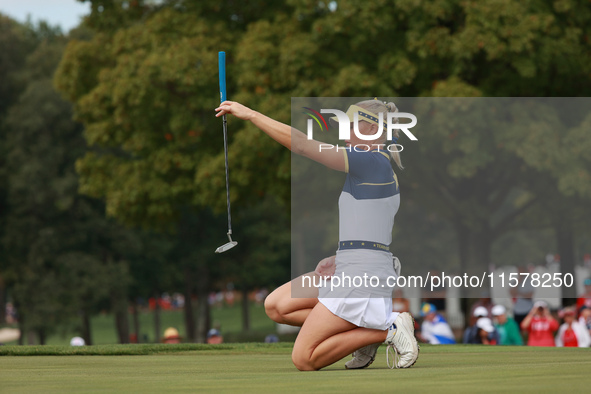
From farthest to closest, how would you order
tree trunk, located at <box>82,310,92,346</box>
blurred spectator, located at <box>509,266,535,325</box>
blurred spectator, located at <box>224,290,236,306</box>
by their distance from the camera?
blurred spectator, located at <box>224,290,236,306</box> → tree trunk, located at <box>82,310,92,346</box> → blurred spectator, located at <box>509,266,535,325</box>

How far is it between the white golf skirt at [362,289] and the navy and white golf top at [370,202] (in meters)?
0.12

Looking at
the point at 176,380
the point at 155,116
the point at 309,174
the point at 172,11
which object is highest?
the point at 172,11

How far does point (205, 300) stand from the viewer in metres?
33.3

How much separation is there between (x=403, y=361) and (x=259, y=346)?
130 inches

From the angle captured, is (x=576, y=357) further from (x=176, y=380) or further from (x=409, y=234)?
(x=409, y=234)

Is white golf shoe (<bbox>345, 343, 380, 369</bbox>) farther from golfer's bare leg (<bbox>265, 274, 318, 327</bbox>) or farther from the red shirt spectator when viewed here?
the red shirt spectator

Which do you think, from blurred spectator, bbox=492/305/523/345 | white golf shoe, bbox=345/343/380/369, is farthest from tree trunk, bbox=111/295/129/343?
white golf shoe, bbox=345/343/380/369

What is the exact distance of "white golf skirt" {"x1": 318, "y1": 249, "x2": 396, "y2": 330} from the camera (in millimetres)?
6477

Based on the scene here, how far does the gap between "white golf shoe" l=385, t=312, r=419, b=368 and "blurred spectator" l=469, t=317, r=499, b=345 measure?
7.78 m

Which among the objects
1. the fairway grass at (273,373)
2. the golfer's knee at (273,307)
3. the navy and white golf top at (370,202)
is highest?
the navy and white golf top at (370,202)

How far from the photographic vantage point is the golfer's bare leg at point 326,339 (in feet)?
21.1

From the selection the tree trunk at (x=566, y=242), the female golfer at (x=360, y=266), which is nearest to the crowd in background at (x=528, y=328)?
the tree trunk at (x=566, y=242)

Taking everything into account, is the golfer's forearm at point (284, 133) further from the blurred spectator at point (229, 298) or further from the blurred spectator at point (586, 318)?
the blurred spectator at point (229, 298)

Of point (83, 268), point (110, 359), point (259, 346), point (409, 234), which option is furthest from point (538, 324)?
point (83, 268)
